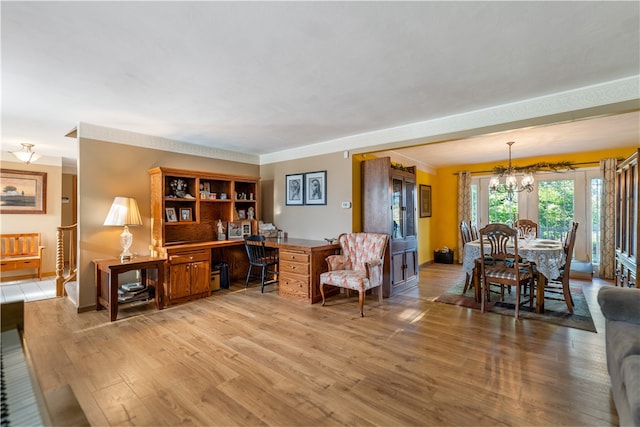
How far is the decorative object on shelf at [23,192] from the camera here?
18.0 ft

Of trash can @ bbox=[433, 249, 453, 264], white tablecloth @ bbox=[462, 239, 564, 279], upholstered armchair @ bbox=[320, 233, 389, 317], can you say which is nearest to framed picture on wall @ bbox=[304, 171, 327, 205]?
upholstered armchair @ bbox=[320, 233, 389, 317]

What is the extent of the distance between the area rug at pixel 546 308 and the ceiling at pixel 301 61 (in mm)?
2316

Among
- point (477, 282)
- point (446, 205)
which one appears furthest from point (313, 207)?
point (446, 205)

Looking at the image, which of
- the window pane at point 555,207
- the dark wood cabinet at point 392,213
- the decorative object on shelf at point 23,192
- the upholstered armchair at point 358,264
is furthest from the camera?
the window pane at point 555,207

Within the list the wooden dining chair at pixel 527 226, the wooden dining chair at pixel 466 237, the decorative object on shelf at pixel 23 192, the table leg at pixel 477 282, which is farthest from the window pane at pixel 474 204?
the decorative object on shelf at pixel 23 192

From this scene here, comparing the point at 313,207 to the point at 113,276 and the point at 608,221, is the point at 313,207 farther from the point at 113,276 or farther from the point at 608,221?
the point at 608,221

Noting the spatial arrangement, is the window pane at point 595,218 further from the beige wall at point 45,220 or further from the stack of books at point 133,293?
the beige wall at point 45,220

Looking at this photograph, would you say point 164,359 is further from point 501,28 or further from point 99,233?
point 501,28

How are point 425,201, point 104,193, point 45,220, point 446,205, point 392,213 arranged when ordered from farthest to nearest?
point 446,205 → point 425,201 → point 45,220 → point 392,213 → point 104,193

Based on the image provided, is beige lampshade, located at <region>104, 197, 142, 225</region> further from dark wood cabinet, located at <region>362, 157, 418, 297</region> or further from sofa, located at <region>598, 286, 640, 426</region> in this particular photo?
sofa, located at <region>598, 286, 640, 426</region>

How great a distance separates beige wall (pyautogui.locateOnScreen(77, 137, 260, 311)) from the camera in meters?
3.81

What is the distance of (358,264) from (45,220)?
6.25 m

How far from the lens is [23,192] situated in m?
5.65

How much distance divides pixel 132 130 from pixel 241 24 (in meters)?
3.13
